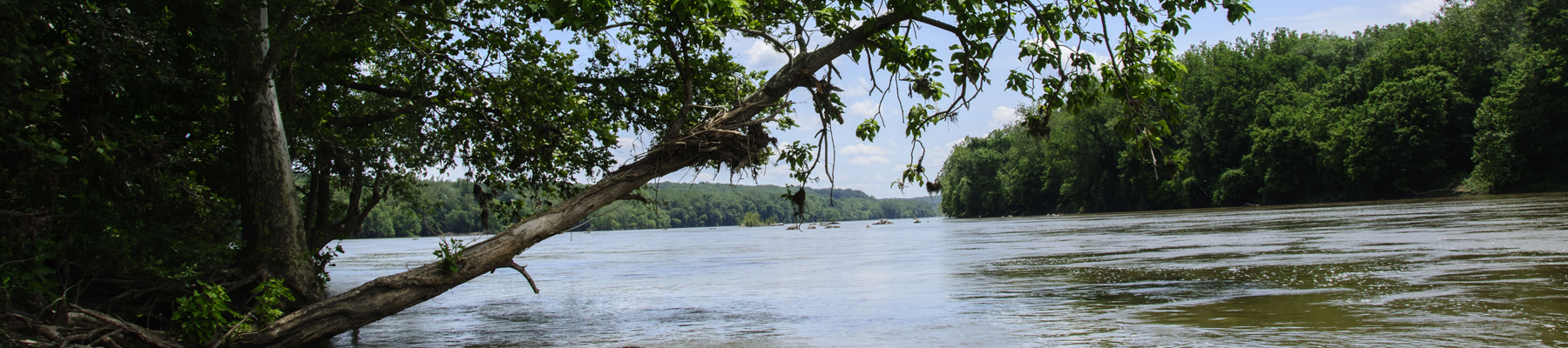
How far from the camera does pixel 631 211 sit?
9820mm

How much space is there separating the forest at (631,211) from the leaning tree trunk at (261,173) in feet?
4.75

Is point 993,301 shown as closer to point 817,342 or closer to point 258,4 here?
point 817,342

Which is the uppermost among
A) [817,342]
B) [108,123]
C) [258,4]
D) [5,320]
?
[258,4]

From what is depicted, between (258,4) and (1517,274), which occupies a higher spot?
(258,4)

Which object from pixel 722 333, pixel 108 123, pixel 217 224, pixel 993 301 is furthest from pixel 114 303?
pixel 993 301

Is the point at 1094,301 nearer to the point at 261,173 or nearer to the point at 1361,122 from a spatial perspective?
the point at 261,173

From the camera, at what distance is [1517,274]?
399 inches

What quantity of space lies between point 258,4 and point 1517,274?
13.5m

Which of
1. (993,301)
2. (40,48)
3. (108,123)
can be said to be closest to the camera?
(40,48)

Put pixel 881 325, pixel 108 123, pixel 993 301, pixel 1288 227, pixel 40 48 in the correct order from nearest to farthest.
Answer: pixel 40 48 → pixel 108 123 → pixel 881 325 → pixel 993 301 → pixel 1288 227

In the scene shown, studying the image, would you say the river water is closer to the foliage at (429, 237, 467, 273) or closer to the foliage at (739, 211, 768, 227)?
the foliage at (429, 237, 467, 273)

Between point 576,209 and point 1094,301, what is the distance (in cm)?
653

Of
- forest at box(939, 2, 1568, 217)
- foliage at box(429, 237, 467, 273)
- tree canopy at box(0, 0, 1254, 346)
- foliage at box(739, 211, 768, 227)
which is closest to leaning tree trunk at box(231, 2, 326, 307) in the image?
tree canopy at box(0, 0, 1254, 346)

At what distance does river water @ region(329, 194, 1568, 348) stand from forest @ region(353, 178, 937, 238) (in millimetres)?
1349
